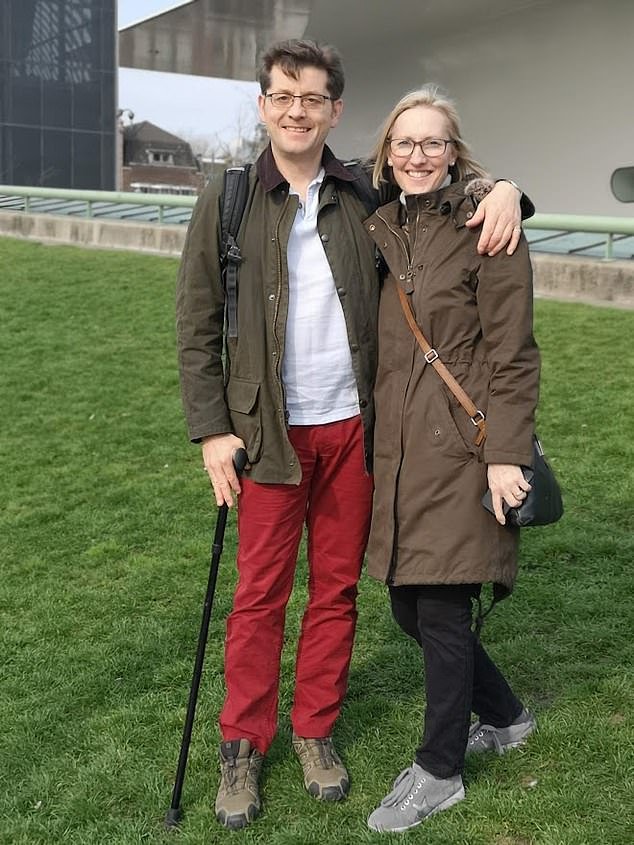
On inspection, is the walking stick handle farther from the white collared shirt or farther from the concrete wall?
the concrete wall

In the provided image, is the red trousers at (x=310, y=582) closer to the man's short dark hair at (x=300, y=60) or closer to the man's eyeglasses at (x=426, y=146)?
the man's eyeglasses at (x=426, y=146)

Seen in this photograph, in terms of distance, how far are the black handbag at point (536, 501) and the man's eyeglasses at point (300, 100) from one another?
3.89ft

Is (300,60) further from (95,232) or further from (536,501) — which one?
(95,232)

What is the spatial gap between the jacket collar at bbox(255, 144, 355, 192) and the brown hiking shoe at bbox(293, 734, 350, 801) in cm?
186

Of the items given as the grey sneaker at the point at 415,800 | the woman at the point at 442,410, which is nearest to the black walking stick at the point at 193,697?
the woman at the point at 442,410

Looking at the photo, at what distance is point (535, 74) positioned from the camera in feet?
55.9

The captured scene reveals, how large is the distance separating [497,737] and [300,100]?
2.23 m

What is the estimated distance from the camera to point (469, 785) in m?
3.19

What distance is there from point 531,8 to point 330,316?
15.6m

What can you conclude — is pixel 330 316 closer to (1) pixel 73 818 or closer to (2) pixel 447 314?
(2) pixel 447 314

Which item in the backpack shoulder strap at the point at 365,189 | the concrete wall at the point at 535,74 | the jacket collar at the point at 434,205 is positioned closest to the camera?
the jacket collar at the point at 434,205

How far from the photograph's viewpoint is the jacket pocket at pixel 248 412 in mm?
2963

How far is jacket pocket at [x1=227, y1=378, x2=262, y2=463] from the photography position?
9.72 ft

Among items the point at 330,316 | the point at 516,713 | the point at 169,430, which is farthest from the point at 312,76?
the point at 169,430
